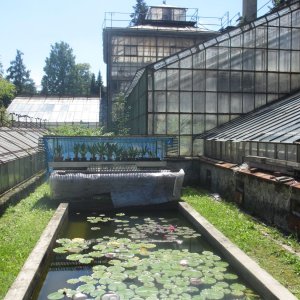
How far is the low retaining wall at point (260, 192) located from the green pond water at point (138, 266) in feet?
7.31

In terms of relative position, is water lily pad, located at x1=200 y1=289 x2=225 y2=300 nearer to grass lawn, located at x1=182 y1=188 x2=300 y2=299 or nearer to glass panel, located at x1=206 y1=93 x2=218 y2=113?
grass lawn, located at x1=182 y1=188 x2=300 y2=299

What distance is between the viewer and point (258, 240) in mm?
9391

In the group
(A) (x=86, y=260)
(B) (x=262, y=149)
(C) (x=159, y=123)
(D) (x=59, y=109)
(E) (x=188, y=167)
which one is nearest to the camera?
(A) (x=86, y=260)

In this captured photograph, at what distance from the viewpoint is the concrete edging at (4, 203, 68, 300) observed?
6.43m

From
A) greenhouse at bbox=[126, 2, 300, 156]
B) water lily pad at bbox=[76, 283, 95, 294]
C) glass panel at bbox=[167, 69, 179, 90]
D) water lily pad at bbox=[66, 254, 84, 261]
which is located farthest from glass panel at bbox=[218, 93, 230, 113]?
water lily pad at bbox=[76, 283, 95, 294]

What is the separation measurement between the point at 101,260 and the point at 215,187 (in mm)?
8955

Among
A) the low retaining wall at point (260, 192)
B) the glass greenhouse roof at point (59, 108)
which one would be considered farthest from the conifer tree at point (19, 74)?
the low retaining wall at point (260, 192)

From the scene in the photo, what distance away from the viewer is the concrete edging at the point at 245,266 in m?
6.45

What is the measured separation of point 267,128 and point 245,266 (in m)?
8.38

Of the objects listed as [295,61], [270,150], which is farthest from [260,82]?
Result: [270,150]

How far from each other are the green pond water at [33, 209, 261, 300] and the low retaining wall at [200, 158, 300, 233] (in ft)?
7.31

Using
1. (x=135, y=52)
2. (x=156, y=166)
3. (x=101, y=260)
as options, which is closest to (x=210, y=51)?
(x=156, y=166)

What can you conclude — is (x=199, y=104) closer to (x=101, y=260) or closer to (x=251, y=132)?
(x=251, y=132)

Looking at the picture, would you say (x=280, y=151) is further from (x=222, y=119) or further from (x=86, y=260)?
(x=222, y=119)
